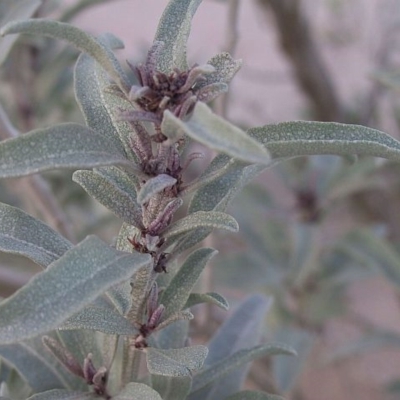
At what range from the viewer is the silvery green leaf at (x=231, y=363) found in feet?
1.84

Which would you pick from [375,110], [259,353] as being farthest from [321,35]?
[259,353]

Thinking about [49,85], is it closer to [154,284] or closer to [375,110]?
[154,284]

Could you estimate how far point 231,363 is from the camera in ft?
1.84

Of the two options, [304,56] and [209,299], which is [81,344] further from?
[304,56]

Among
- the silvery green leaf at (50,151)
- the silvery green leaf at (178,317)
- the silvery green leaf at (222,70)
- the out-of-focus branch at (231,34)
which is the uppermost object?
the out-of-focus branch at (231,34)

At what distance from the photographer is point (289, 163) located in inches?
58.2


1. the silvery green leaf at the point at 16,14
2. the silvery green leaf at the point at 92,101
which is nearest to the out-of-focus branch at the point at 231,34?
the silvery green leaf at the point at 16,14

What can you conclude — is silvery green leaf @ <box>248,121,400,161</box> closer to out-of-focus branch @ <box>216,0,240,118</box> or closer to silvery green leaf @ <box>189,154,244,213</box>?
silvery green leaf @ <box>189,154,244,213</box>

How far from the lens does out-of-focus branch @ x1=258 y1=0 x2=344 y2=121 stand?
161cm

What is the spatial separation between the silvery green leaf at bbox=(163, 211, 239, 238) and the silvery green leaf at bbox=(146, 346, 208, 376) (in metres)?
0.09

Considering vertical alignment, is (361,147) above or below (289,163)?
below

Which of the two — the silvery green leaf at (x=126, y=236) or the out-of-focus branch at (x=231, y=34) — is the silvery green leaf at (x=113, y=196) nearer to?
the silvery green leaf at (x=126, y=236)

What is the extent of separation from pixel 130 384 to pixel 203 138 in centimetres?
24

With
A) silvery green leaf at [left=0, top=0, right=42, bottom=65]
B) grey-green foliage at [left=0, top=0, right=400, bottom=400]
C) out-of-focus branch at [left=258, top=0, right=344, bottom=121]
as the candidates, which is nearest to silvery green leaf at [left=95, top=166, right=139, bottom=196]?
grey-green foliage at [left=0, top=0, right=400, bottom=400]
